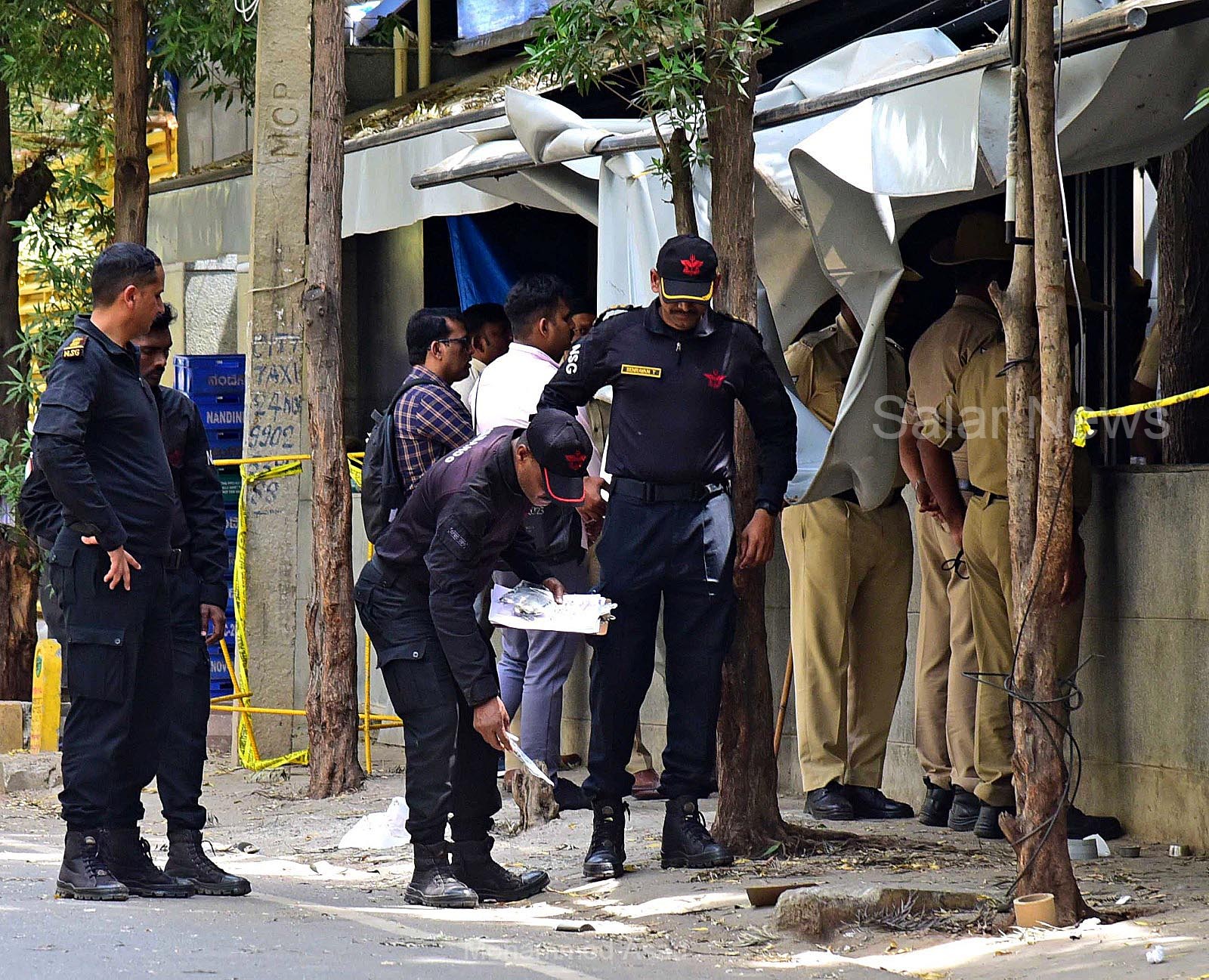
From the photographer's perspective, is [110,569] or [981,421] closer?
[110,569]

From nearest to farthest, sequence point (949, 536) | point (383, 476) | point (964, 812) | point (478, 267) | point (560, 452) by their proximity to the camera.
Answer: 1. point (560, 452)
2. point (964, 812)
3. point (949, 536)
4. point (383, 476)
5. point (478, 267)

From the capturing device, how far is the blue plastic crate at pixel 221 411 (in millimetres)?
11570

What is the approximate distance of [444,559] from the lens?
5.67 m

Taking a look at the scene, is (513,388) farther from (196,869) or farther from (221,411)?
(221,411)

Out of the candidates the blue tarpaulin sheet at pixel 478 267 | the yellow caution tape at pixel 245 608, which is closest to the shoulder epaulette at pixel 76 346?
the yellow caution tape at pixel 245 608

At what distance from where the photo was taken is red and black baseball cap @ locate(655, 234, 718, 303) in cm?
632

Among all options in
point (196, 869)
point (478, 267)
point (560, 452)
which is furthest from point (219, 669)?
point (560, 452)

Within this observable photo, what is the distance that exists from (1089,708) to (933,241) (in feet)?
7.68

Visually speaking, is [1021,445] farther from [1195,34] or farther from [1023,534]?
[1195,34]

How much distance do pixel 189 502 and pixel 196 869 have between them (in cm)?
134

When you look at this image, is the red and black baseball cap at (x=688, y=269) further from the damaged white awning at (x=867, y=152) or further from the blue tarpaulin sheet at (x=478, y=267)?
the blue tarpaulin sheet at (x=478, y=267)

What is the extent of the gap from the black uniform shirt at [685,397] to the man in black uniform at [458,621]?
1.89 feet

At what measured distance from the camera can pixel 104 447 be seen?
6199 mm

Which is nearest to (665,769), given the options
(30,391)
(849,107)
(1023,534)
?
(1023,534)
